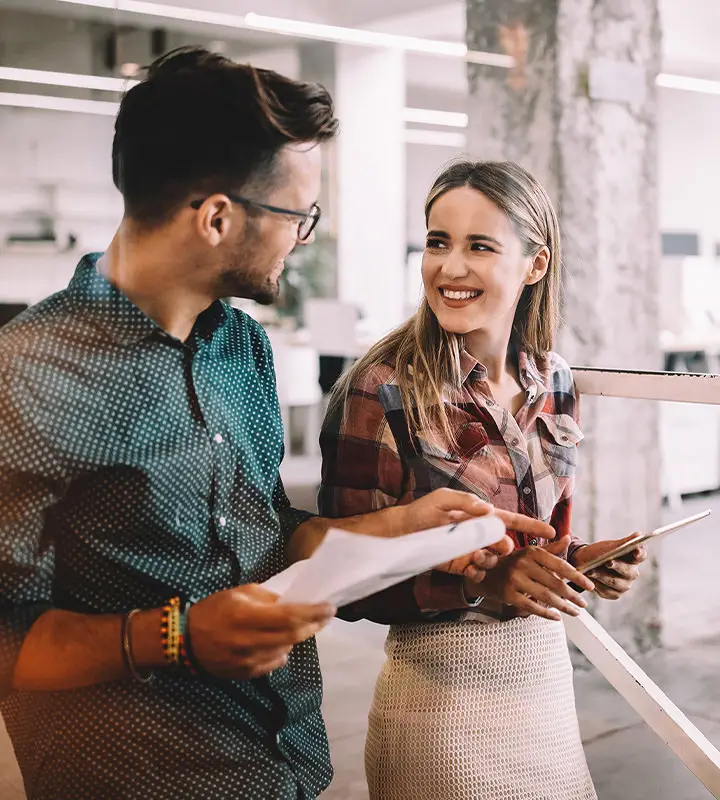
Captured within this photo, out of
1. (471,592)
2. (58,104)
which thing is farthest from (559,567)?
(58,104)

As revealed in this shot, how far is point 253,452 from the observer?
3.64 feet

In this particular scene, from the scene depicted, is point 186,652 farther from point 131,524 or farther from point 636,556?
point 636,556

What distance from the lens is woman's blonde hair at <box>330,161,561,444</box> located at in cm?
130

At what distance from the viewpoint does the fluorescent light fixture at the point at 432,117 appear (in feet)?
29.9

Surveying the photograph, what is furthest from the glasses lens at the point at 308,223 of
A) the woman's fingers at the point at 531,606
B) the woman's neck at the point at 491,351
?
the woman's fingers at the point at 531,606

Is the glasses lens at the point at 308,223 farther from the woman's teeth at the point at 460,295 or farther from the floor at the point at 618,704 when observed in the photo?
the floor at the point at 618,704

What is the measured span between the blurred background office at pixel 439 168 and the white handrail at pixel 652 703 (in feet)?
2.17

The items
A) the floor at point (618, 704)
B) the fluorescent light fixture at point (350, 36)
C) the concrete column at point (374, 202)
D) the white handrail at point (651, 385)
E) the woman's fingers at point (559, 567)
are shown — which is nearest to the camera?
the woman's fingers at point (559, 567)

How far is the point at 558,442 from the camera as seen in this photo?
1427mm

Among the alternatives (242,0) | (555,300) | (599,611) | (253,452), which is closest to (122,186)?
(253,452)

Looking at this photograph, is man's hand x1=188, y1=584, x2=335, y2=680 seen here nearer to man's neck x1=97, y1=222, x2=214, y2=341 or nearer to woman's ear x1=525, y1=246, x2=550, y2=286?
man's neck x1=97, y1=222, x2=214, y2=341

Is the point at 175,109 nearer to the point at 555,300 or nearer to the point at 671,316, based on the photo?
the point at 555,300

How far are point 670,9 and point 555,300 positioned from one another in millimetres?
6859

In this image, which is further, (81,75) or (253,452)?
(253,452)
